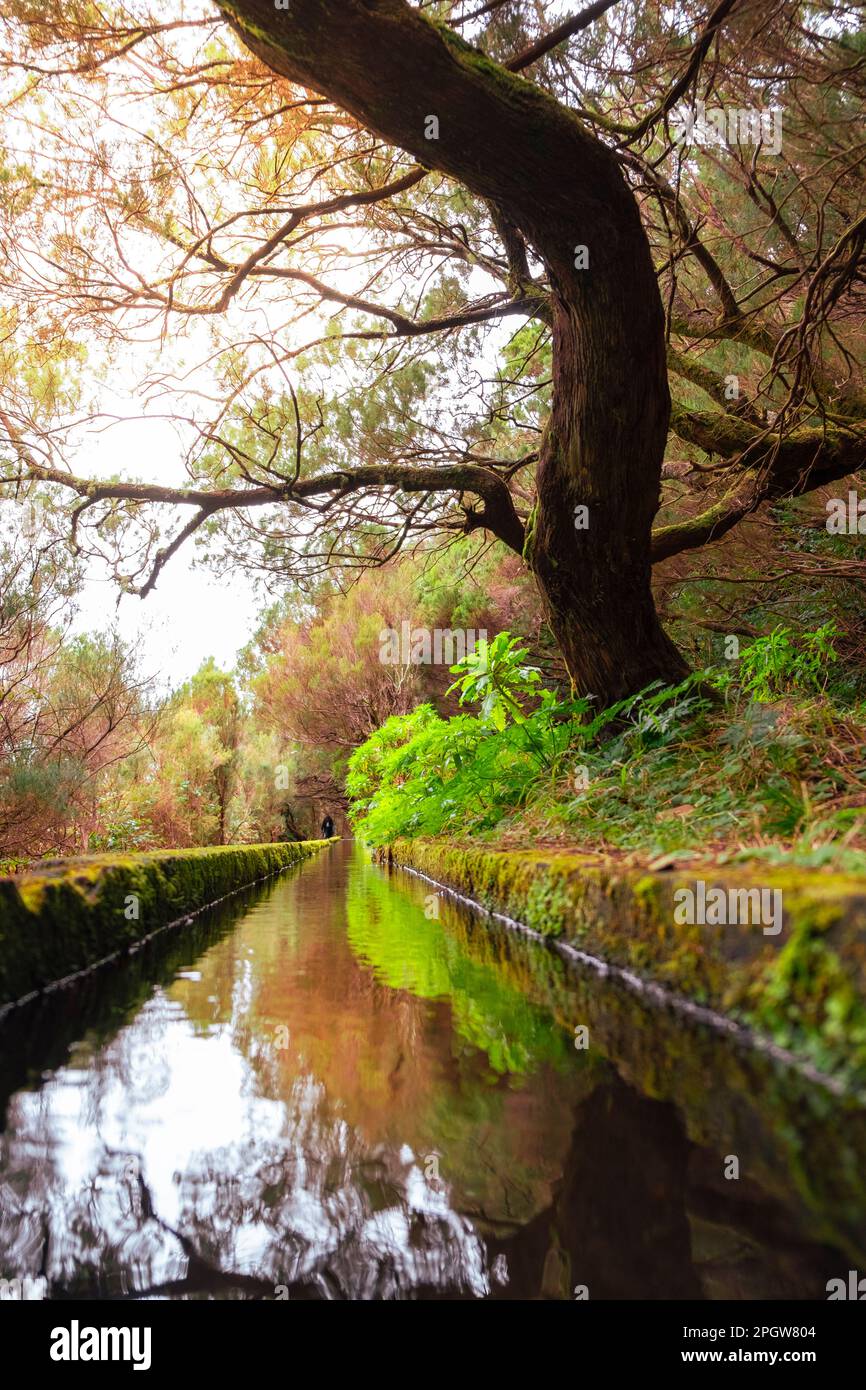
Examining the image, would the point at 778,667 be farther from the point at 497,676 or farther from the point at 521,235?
the point at 521,235

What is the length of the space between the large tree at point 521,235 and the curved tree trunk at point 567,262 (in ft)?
0.05

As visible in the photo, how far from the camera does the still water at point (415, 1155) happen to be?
1.02m

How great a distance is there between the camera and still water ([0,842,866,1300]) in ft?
3.35

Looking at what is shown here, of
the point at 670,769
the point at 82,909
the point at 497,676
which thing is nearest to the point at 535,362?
the point at 497,676

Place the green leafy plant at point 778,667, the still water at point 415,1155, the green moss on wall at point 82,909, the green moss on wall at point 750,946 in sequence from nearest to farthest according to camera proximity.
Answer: the still water at point 415,1155 → the green moss on wall at point 750,946 → the green moss on wall at point 82,909 → the green leafy plant at point 778,667

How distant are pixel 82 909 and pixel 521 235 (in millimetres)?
5514

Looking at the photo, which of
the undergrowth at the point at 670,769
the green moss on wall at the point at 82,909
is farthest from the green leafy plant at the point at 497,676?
the green moss on wall at the point at 82,909

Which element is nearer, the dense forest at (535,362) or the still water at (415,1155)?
the still water at (415,1155)

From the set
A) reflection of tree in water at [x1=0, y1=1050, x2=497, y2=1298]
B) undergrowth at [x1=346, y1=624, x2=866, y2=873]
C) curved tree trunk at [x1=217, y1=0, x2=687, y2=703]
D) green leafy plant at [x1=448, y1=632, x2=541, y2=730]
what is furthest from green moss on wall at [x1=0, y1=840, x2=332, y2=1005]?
curved tree trunk at [x1=217, y1=0, x2=687, y2=703]

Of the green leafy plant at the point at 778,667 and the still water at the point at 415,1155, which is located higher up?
the green leafy plant at the point at 778,667

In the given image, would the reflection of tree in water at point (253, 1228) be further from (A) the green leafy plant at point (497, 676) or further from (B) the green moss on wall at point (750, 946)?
(A) the green leafy plant at point (497, 676)

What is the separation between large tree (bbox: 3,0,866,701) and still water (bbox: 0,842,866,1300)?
3.61 m
